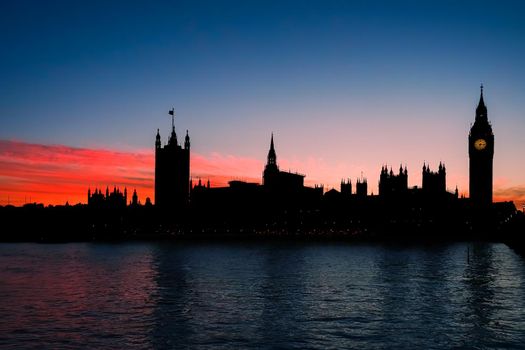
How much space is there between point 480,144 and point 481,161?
620 centimetres

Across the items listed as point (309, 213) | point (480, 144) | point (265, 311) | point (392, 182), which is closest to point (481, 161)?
point (480, 144)

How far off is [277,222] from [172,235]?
121 feet

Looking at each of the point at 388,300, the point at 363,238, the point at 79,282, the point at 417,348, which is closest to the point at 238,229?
the point at 363,238

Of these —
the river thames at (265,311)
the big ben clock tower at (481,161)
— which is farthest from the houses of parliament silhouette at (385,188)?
the river thames at (265,311)

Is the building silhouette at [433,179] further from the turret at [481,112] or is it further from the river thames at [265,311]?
the river thames at [265,311]

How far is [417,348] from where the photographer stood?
74.6ft

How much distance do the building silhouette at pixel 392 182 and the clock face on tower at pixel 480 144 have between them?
21.3 metres

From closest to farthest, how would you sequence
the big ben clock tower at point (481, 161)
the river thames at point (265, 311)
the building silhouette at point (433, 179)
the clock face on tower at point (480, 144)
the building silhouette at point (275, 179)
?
the river thames at point (265, 311)
the big ben clock tower at point (481, 161)
the clock face on tower at point (480, 144)
the building silhouette at point (433, 179)
the building silhouette at point (275, 179)

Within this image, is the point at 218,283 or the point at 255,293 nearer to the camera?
the point at 255,293

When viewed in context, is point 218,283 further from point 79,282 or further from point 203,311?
point 203,311

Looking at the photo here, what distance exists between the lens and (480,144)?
164875 millimetres

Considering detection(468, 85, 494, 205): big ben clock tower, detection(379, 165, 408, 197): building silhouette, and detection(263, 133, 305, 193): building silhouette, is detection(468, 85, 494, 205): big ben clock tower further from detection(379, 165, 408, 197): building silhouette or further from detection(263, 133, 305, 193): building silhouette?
detection(263, 133, 305, 193): building silhouette

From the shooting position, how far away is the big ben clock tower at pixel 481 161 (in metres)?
158

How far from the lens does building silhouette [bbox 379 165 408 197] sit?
17625 cm
